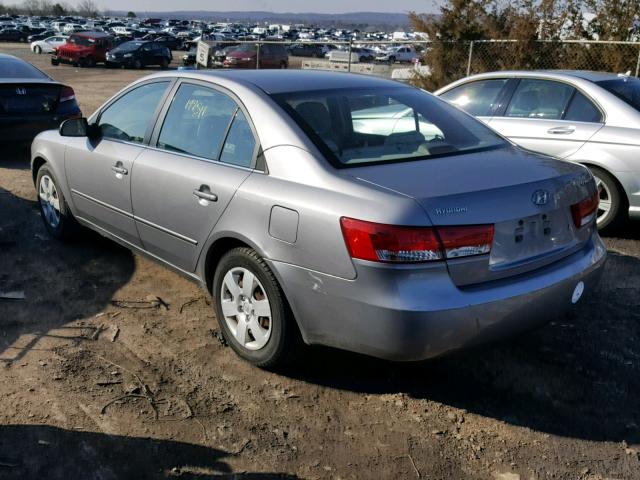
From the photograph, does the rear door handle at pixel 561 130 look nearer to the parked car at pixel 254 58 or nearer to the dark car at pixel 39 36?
the parked car at pixel 254 58

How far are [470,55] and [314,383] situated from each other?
39.3 ft

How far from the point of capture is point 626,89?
263 inches

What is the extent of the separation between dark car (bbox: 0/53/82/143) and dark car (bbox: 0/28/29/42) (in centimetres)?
5655

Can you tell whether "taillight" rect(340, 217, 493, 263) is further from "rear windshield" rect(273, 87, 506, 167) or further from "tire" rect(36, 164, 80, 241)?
"tire" rect(36, 164, 80, 241)

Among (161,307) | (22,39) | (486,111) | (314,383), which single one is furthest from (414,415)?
(22,39)

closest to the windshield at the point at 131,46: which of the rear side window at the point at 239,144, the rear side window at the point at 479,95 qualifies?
the rear side window at the point at 479,95

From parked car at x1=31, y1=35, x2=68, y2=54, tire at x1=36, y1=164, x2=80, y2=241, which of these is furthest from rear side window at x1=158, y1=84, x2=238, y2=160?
parked car at x1=31, y1=35, x2=68, y2=54

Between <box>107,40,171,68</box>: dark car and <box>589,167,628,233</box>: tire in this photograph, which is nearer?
<box>589,167,628,233</box>: tire

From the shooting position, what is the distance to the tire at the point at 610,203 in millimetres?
6348

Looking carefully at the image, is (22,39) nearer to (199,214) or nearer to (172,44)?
(172,44)

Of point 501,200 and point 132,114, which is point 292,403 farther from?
point 132,114

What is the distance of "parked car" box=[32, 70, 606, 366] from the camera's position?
3123 millimetres

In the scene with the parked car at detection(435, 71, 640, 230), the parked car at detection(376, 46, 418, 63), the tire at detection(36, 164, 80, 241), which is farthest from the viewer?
the parked car at detection(376, 46, 418, 63)

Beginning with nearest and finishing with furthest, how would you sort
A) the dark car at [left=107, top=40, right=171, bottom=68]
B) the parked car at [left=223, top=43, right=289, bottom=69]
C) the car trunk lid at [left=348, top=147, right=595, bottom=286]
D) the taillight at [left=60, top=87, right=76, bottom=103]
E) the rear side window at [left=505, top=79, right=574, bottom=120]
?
the car trunk lid at [left=348, top=147, right=595, bottom=286]
the rear side window at [left=505, top=79, right=574, bottom=120]
the taillight at [left=60, top=87, right=76, bottom=103]
the parked car at [left=223, top=43, right=289, bottom=69]
the dark car at [left=107, top=40, right=171, bottom=68]
